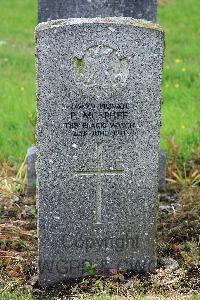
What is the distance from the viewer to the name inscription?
437 centimetres

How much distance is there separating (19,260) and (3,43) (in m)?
7.71

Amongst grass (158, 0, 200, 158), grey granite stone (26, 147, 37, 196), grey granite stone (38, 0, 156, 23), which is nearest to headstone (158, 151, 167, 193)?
grass (158, 0, 200, 158)

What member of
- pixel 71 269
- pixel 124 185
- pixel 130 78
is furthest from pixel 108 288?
pixel 130 78

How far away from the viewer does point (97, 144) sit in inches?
174

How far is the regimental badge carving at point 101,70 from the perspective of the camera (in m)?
4.30

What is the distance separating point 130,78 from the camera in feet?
14.3

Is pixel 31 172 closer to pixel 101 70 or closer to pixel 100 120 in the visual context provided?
pixel 100 120

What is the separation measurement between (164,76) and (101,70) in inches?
217

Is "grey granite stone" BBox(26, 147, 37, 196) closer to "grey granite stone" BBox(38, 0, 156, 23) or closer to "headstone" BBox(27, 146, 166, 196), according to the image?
"headstone" BBox(27, 146, 166, 196)

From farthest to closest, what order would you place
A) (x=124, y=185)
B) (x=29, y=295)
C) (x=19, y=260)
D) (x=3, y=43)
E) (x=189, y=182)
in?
(x=3, y=43) → (x=189, y=182) → (x=19, y=260) → (x=124, y=185) → (x=29, y=295)

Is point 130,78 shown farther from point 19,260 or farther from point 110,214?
point 19,260

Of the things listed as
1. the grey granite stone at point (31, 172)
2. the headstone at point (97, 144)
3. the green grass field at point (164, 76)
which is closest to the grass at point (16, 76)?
the green grass field at point (164, 76)

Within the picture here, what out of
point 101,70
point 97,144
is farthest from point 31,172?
point 101,70

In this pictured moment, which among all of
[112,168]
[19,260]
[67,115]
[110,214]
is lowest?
[19,260]
